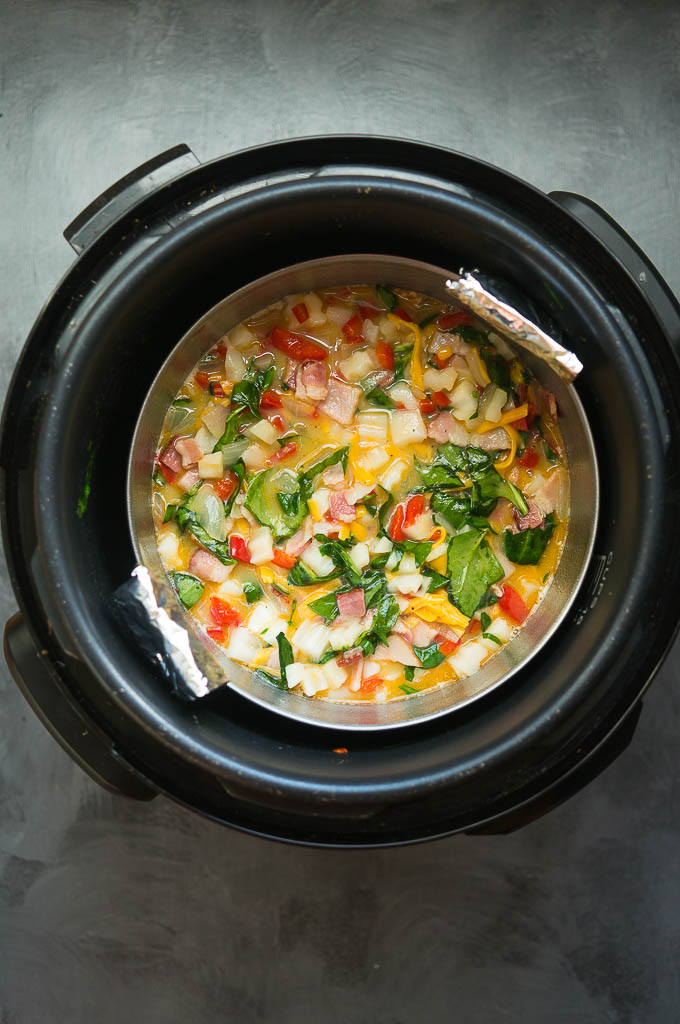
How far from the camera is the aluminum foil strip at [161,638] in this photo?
4.86ft

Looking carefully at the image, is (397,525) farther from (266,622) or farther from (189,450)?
(189,450)

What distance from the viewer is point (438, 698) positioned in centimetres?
165

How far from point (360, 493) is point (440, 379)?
0.29 m

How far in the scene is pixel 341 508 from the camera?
172 centimetres

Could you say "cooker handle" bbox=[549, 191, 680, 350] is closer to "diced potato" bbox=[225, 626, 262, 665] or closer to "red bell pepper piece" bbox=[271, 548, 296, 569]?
"red bell pepper piece" bbox=[271, 548, 296, 569]

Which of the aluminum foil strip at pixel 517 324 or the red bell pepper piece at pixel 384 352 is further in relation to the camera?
the red bell pepper piece at pixel 384 352

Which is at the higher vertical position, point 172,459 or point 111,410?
point 111,410

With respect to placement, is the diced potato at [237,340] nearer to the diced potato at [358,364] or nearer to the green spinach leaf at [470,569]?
the diced potato at [358,364]

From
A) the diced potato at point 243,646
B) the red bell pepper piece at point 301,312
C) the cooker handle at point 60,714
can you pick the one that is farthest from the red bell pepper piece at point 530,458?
the cooker handle at point 60,714

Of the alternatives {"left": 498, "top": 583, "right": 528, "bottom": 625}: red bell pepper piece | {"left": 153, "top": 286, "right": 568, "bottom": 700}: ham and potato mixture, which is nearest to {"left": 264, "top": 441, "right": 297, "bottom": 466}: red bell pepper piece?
{"left": 153, "top": 286, "right": 568, "bottom": 700}: ham and potato mixture

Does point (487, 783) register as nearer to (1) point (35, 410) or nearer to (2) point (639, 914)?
(2) point (639, 914)

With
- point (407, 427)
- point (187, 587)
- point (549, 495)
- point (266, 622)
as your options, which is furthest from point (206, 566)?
point (549, 495)

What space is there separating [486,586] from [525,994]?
0.95m

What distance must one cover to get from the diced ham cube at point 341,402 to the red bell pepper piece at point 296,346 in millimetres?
81
